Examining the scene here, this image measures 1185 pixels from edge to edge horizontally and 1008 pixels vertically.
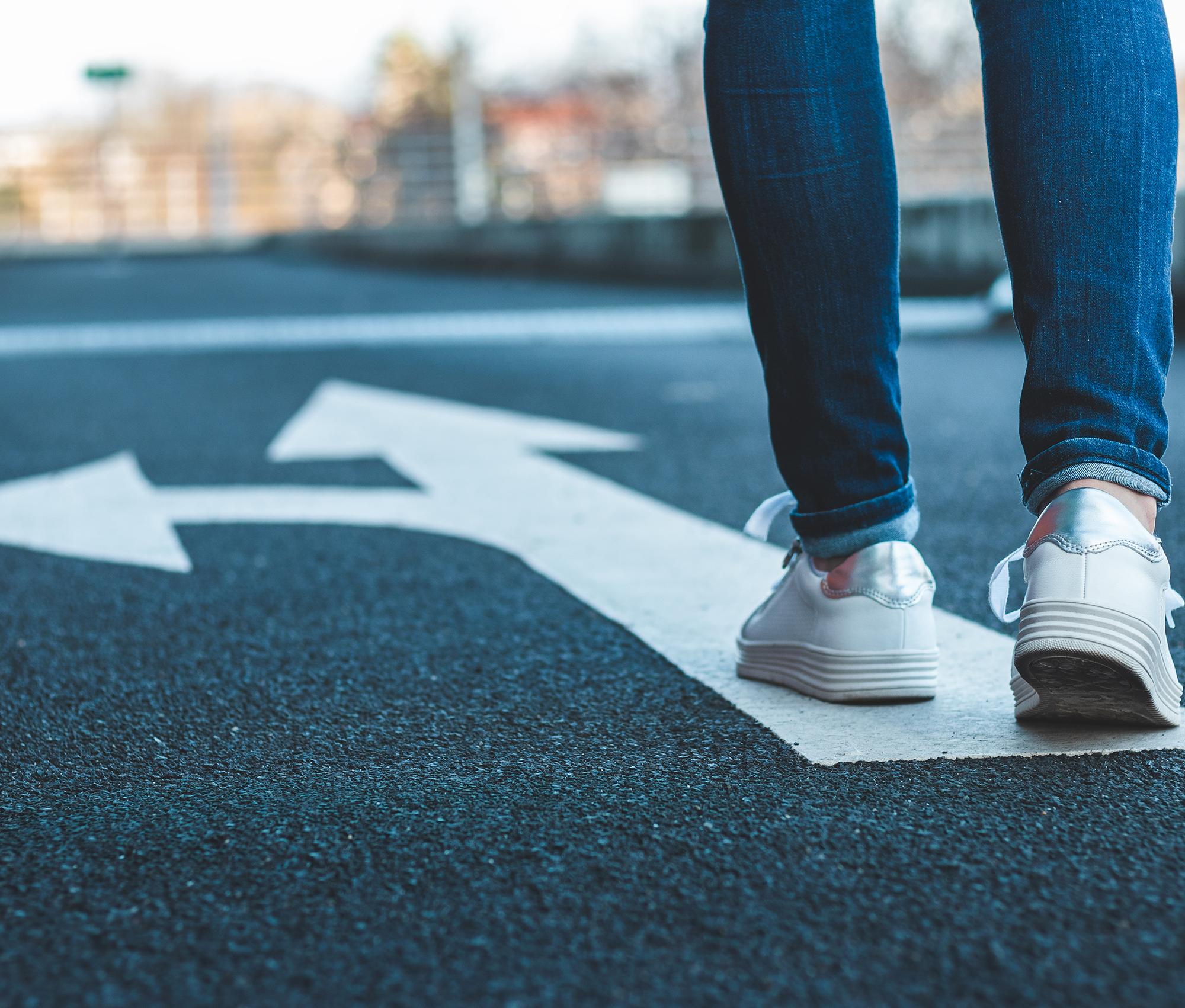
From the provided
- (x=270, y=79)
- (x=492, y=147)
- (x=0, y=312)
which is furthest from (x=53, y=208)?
(x=0, y=312)

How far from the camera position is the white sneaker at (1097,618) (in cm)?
132

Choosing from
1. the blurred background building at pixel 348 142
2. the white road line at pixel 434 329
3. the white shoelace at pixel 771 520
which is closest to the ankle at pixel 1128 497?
the white shoelace at pixel 771 520

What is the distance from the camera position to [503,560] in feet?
7.72

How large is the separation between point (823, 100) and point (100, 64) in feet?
109

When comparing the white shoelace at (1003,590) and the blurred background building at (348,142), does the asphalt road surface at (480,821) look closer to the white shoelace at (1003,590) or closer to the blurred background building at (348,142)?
the white shoelace at (1003,590)

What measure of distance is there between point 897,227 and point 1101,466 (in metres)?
0.37

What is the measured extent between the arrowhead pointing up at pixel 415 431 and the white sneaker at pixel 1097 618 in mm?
2218

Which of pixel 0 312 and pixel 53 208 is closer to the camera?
pixel 0 312

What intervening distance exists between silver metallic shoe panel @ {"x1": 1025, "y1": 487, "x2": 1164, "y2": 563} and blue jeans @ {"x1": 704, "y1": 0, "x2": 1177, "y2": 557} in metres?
0.02

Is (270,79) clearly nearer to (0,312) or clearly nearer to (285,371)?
(0,312)

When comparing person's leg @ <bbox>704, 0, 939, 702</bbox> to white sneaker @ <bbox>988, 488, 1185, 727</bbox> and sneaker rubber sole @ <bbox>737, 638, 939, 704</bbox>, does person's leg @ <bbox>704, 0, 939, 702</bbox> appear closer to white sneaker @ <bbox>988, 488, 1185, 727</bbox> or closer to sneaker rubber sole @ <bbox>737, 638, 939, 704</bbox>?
sneaker rubber sole @ <bbox>737, 638, 939, 704</bbox>

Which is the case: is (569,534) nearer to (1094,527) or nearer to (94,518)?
(94,518)

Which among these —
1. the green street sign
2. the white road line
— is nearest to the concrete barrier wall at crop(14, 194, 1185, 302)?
the white road line

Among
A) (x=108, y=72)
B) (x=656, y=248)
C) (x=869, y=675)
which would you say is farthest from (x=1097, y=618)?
(x=108, y=72)
